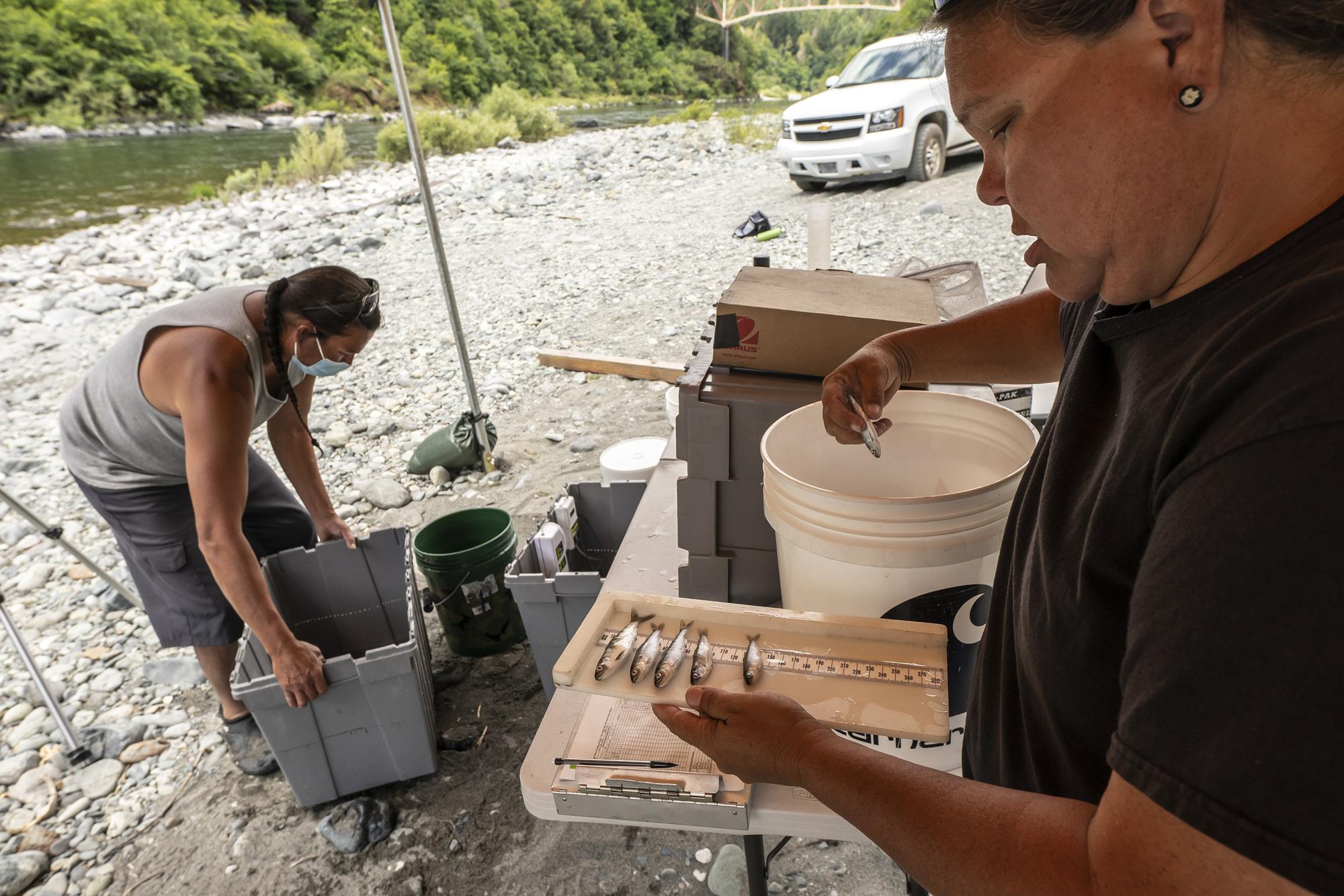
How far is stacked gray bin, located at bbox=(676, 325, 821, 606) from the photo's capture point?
4.72 feet

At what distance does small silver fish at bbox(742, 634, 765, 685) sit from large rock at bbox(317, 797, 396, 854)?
177cm

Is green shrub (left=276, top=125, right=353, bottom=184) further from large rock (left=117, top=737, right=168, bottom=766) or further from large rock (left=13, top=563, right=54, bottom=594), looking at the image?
large rock (left=117, top=737, right=168, bottom=766)

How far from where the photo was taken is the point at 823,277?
1.81 meters

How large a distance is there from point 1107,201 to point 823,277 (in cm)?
126

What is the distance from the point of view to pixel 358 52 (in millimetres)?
24016

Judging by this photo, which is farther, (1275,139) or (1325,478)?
(1275,139)

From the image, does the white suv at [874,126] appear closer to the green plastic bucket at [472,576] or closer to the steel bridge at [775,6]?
the steel bridge at [775,6]

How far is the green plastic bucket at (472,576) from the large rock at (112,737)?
114 cm

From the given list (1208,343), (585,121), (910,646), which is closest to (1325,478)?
(1208,343)

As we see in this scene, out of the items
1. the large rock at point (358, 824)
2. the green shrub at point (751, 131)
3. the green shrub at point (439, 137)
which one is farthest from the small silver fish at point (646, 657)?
the green shrub at point (439, 137)

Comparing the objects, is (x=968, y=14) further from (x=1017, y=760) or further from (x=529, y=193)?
(x=529, y=193)

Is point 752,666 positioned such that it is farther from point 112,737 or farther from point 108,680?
point 108,680

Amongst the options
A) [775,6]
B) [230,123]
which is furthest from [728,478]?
[230,123]

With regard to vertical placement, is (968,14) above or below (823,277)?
above
